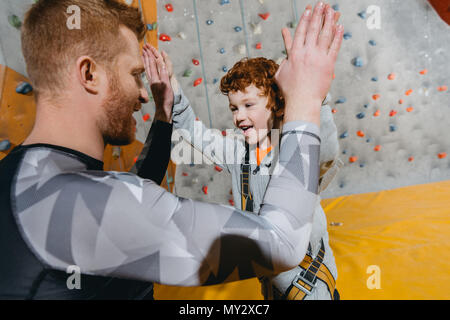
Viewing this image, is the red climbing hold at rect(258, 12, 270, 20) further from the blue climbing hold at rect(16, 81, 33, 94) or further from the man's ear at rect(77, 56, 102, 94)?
the man's ear at rect(77, 56, 102, 94)

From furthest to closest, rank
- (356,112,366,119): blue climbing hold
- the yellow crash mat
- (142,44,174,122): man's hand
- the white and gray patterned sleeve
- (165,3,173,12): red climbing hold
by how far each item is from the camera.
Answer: (356,112,366,119): blue climbing hold, (165,3,173,12): red climbing hold, the yellow crash mat, (142,44,174,122): man's hand, the white and gray patterned sleeve

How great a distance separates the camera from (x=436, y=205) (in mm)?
2434

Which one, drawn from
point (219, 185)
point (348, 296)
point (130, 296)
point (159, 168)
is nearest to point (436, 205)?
point (348, 296)

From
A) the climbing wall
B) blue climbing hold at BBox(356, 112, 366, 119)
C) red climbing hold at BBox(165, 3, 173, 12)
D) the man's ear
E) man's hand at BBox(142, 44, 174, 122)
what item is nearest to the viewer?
the man's ear

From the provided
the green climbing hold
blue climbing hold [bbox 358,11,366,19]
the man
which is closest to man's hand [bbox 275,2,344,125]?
the man

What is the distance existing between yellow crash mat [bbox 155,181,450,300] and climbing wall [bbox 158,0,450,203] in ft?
1.67

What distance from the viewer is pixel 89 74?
661 mm

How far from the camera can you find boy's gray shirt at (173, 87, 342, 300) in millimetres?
811

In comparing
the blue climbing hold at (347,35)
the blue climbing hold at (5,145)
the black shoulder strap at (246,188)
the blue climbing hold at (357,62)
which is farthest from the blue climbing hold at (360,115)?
the blue climbing hold at (5,145)

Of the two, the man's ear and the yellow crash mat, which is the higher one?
the man's ear

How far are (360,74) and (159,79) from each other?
2729mm

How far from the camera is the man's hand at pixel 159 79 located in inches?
44.9

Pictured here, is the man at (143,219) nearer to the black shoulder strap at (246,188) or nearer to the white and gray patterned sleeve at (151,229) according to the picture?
the white and gray patterned sleeve at (151,229)

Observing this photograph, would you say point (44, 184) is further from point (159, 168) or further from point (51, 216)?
point (159, 168)
